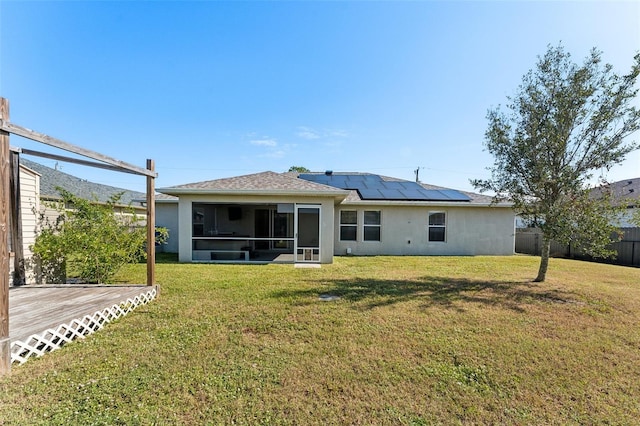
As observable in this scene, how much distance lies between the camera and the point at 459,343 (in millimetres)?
3842

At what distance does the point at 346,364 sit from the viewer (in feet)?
10.7

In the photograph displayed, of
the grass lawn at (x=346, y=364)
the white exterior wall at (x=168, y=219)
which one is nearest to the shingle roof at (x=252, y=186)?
the white exterior wall at (x=168, y=219)

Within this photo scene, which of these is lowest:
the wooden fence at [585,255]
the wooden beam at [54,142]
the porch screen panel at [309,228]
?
the wooden fence at [585,255]

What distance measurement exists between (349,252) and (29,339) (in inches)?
437

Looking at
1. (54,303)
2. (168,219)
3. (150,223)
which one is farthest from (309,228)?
(54,303)

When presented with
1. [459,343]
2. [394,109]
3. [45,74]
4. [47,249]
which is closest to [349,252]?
[394,109]

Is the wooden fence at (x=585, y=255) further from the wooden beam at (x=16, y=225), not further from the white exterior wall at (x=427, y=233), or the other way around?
the wooden beam at (x=16, y=225)

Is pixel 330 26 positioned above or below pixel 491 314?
above

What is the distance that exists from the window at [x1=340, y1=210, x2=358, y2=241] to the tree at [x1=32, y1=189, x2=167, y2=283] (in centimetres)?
858

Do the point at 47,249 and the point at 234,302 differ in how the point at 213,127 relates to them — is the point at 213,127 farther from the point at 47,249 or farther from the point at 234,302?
the point at 234,302

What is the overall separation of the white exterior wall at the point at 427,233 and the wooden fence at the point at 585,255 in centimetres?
265

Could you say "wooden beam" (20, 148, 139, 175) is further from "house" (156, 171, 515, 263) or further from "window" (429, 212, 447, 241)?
"window" (429, 212, 447, 241)

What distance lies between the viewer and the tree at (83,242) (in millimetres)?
6184

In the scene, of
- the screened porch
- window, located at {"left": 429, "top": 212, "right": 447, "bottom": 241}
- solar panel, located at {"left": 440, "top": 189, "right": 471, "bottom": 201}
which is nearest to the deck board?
the screened porch
